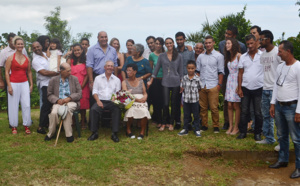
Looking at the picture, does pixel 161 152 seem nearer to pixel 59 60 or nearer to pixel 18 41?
pixel 59 60

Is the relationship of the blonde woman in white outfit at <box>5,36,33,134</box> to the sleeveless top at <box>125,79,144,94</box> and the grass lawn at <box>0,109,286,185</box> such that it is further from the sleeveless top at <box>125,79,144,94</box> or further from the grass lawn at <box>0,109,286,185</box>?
the sleeveless top at <box>125,79,144,94</box>

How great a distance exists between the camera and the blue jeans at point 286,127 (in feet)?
15.5

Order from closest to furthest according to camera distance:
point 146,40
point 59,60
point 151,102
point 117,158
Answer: point 117,158, point 59,60, point 151,102, point 146,40

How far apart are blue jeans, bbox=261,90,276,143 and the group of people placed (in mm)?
20

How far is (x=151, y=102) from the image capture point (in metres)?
8.26

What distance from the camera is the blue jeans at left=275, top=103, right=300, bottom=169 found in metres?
4.73

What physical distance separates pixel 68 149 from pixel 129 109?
168cm

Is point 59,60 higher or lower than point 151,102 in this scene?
higher

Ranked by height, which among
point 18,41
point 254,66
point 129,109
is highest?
point 18,41

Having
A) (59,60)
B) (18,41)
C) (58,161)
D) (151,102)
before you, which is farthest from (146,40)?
(58,161)

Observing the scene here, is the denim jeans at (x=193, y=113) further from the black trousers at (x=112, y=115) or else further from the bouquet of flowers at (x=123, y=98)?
the black trousers at (x=112, y=115)

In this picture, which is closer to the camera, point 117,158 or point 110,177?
point 110,177

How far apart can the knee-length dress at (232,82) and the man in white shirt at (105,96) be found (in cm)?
258

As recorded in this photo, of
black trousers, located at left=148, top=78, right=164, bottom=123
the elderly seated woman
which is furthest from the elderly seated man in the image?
black trousers, located at left=148, top=78, right=164, bottom=123
